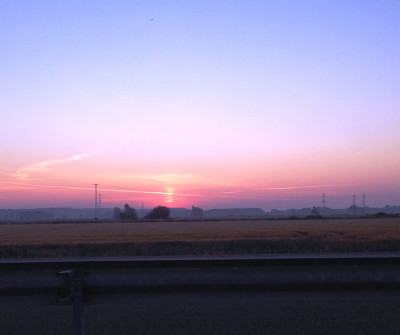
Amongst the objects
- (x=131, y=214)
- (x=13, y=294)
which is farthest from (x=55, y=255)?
(x=131, y=214)

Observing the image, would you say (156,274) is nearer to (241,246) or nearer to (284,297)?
(284,297)

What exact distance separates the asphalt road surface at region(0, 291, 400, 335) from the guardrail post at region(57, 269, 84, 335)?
59 cm

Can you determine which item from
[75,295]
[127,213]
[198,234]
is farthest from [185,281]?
[127,213]

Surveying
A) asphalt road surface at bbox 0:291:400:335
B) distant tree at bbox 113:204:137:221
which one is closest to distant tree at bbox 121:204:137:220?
distant tree at bbox 113:204:137:221

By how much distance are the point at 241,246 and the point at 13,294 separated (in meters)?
22.8

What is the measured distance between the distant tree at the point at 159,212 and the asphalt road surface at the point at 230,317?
130 metres

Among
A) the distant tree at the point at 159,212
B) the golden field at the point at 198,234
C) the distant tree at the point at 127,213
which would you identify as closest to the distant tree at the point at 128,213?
the distant tree at the point at 127,213

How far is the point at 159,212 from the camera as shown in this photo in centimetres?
13738

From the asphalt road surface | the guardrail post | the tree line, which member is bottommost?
the tree line

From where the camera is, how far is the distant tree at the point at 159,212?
136375mm

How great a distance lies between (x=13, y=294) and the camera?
4.57 meters

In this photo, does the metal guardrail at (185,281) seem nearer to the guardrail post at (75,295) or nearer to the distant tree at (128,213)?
the guardrail post at (75,295)

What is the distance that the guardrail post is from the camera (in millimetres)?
4355

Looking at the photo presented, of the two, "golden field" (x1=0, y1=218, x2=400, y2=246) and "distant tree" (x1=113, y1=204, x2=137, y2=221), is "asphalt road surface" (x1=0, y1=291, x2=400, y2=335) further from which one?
"distant tree" (x1=113, y1=204, x2=137, y2=221)
